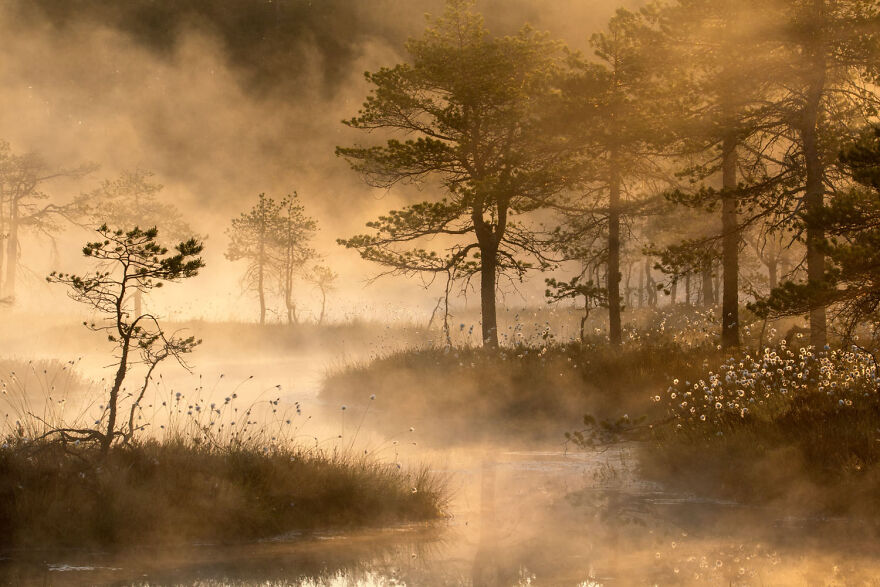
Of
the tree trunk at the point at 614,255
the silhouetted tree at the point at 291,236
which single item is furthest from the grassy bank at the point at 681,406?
the silhouetted tree at the point at 291,236

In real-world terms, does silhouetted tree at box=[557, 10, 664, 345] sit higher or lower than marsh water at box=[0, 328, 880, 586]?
higher

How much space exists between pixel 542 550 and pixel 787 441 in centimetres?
423

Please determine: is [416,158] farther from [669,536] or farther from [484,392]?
[669,536]

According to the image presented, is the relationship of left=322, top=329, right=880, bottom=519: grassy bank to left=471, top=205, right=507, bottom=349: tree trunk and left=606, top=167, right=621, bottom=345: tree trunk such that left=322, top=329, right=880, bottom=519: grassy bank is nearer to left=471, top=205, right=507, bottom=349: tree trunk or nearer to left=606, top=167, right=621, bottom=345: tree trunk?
left=471, top=205, right=507, bottom=349: tree trunk

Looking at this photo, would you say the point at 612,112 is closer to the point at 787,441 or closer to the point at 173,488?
the point at 787,441

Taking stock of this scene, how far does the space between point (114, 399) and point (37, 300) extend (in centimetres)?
4777

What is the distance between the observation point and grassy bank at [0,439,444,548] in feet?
29.9

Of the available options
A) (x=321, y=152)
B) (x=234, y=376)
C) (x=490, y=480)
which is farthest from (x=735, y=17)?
(x=321, y=152)

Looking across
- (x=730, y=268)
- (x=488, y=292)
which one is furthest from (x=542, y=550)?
(x=488, y=292)

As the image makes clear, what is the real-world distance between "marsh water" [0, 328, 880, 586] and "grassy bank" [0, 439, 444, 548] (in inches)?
9.7

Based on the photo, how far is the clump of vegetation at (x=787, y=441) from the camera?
10383 millimetres

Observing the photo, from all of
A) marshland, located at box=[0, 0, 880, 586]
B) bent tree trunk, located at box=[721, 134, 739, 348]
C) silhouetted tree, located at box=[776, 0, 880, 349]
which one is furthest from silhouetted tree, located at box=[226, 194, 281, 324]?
silhouetted tree, located at box=[776, 0, 880, 349]

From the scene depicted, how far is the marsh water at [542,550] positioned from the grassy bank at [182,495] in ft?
0.81

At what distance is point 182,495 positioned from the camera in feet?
31.5
